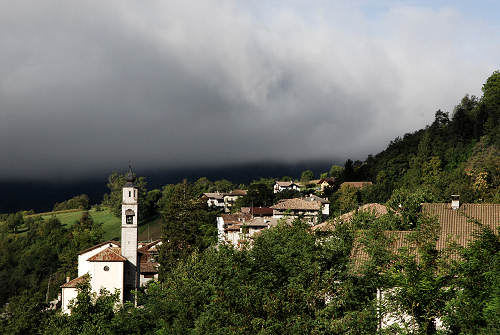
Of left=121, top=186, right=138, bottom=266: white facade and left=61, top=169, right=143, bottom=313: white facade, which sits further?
left=121, top=186, right=138, bottom=266: white facade

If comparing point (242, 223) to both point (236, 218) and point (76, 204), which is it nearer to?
point (236, 218)

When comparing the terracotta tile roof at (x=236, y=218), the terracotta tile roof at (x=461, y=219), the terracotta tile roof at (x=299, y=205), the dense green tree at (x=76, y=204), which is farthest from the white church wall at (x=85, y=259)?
the dense green tree at (x=76, y=204)

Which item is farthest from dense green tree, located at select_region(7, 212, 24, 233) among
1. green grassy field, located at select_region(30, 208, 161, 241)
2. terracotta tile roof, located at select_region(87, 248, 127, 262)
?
terracotta tile roof, located at select_region(87, 248, 127, 262)

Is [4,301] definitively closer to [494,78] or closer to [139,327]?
[139,327]

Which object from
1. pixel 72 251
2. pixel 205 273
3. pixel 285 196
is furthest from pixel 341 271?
pixel 285 196

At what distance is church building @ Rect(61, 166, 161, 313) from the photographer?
173ft

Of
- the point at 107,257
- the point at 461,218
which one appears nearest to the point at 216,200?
the point at 107,257

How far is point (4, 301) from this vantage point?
311 ft

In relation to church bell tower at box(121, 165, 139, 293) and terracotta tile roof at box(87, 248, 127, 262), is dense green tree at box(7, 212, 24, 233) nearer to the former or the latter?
church bell tower at box(121, 165, 139, 293)

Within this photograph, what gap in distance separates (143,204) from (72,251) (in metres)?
32.2

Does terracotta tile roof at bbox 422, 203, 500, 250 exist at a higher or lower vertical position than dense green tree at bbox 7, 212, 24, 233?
higher

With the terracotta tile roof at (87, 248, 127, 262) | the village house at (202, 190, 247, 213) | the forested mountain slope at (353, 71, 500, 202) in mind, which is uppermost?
the forested mountain slope at (353, 71, 500, 202)

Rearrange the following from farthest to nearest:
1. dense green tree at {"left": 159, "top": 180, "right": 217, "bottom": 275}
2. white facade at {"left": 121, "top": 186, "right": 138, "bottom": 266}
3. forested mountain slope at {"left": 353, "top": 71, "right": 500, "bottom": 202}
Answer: forested mountain slope at {"left": 353, "top": 71, "right": 500, "bottom": 202} → dense green tree at {"left": 159, "top": 180, "right": 217, "bottom": 275} → white facade at {"left": 121, "top": 186, "right": 138, "bottom": 266}

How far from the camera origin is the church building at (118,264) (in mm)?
52719
